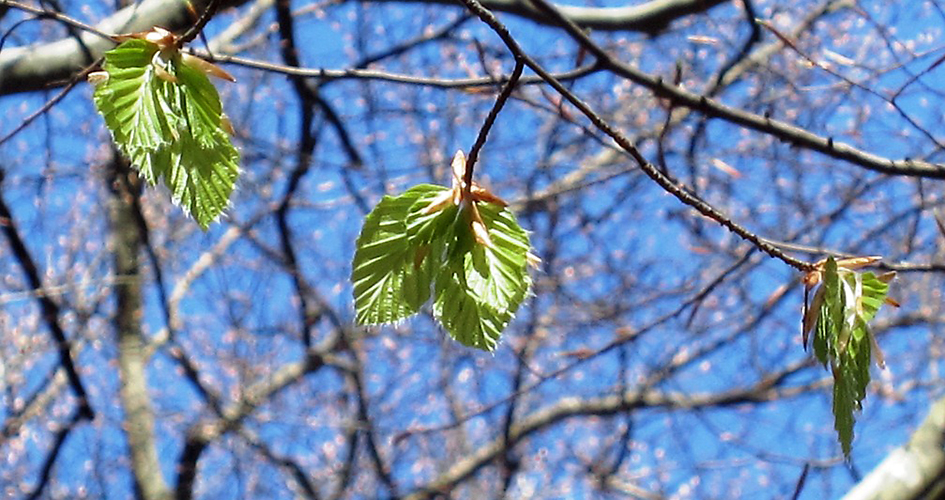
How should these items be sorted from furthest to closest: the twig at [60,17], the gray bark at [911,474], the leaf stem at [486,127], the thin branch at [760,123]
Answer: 1. the gray bark at [911,474]
2. the thin branch at [760,123]
3. the twig at [60,17]
4. the leaf stem at [486,127]

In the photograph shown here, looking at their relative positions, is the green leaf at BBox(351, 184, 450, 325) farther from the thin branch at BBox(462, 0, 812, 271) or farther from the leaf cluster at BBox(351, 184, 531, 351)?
the thin branch at BBox(462, 0, 812, 271)

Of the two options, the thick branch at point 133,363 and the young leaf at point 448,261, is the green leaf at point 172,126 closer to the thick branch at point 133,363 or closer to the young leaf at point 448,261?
the young leaf at point 448,261

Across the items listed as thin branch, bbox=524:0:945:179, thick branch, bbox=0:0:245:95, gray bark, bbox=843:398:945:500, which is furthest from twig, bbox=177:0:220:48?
gray bark, bbox=843:398:945:500

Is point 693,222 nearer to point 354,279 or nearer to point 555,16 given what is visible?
point 555,16

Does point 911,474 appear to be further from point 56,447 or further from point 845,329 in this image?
point 56,447

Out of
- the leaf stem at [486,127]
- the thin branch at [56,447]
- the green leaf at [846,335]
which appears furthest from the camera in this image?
the thin branch at [56,447]

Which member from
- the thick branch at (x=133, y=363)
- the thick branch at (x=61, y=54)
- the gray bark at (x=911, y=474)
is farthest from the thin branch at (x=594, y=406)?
the thick branch at (x=61, y=54)

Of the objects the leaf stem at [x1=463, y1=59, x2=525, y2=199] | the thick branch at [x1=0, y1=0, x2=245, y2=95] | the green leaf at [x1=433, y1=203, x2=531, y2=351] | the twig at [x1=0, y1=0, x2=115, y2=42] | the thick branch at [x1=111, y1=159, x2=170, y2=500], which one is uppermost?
the thick branch at [x1=111, y1=159, x2=170, y2=500]
